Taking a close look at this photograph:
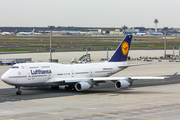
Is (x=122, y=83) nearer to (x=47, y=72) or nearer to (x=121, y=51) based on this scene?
(x=47, y=72)

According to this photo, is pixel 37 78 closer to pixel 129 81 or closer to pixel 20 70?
pixel 20 70

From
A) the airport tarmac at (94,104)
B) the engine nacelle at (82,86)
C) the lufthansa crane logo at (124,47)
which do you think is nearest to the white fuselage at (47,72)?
the airport tarmac at (94,104)

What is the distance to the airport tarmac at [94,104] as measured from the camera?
31.7m

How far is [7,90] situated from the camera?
50156 millimetres

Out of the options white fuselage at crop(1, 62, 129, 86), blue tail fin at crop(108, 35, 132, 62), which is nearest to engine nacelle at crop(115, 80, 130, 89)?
white fuselage at crop(1, 62, 129, 86)

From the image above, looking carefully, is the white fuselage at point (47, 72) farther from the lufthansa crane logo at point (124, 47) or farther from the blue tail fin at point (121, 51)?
the lufthansa crane logo at point (124, 47)

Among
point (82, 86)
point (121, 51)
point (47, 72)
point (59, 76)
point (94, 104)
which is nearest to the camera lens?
point (94, 104)

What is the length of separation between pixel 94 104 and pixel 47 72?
11.3m

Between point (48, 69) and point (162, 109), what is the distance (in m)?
19.1

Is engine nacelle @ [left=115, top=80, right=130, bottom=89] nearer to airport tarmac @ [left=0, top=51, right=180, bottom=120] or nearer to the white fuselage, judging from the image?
airport tarmac @ [left=0, top=51, right=180, bottom=120]

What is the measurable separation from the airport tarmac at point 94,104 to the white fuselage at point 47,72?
7.13 ft

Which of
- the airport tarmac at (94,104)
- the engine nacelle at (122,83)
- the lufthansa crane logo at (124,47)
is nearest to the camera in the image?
the airport tarmac at (94,104)

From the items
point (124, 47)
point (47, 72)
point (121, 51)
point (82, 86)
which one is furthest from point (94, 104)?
point (124, 47)

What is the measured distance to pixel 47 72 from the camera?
1848 inches
